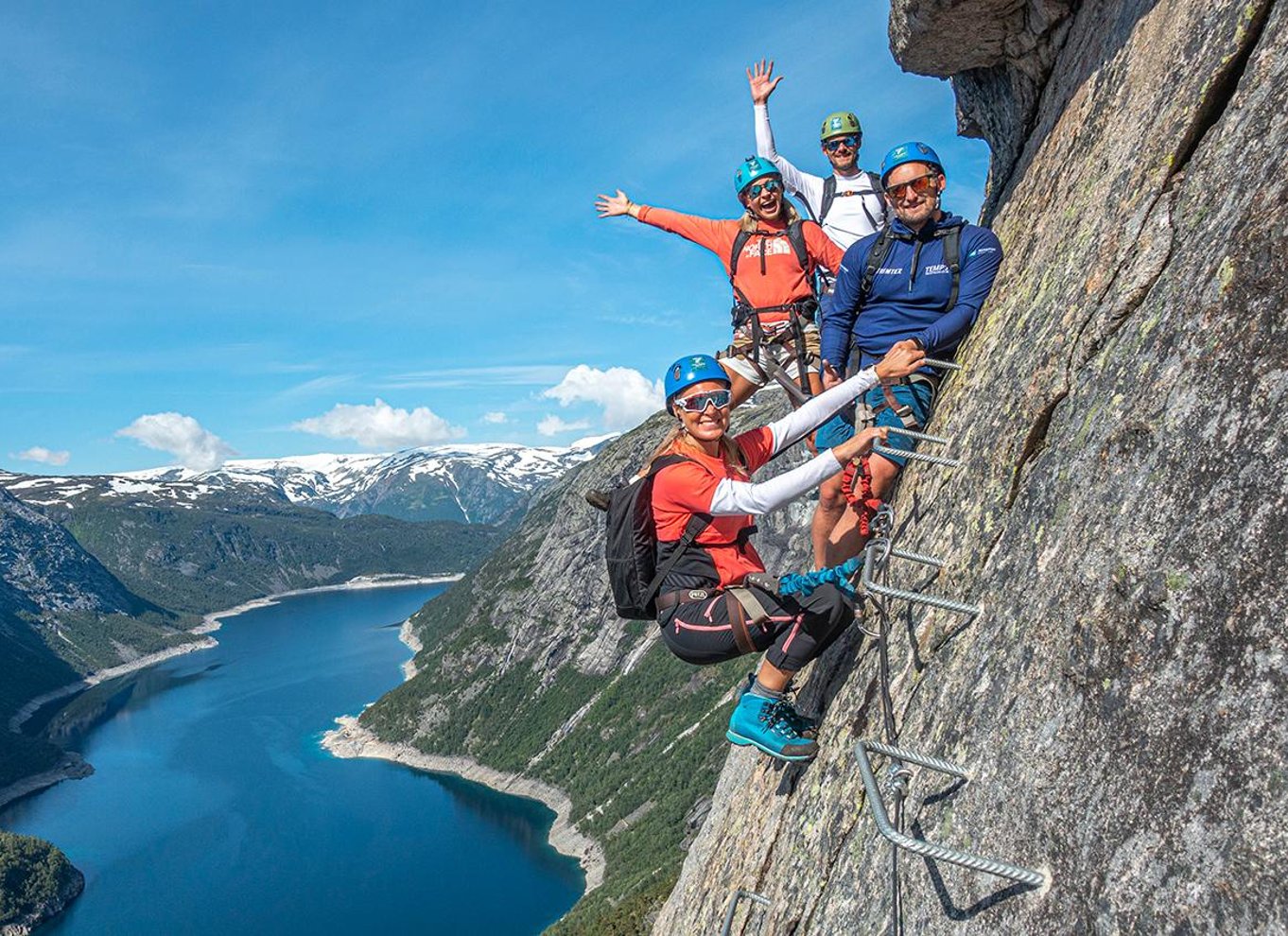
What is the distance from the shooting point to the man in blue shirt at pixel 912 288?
29.0 feet

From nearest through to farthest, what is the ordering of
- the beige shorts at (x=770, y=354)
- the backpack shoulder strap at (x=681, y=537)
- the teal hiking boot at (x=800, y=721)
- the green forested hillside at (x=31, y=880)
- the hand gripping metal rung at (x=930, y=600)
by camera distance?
the hand gripping metal rung at (x=930, y=600) < the backpack shoulder strap at (x=681, y=537) < the teal hiking boot at (x=800, y=721) < the beige shorts at (x=770, y=354) < the green forested hillside at (x=31, y=880)

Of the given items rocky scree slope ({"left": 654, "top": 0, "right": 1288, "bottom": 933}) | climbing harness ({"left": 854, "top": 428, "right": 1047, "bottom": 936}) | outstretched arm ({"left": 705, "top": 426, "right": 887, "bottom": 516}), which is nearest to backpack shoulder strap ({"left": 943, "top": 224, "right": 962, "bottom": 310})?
rocky scree slope ({"left": 654, "top": 0, "right": 1288, "bottom": 933})

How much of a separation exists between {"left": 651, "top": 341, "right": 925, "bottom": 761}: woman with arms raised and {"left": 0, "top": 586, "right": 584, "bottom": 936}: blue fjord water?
125908mm

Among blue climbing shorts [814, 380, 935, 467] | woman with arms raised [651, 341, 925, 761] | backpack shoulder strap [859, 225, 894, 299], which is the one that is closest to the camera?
woman with arms raised [651, 341, 925, 761]

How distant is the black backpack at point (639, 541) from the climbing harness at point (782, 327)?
168 inches

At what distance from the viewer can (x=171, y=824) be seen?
15025 centimetres

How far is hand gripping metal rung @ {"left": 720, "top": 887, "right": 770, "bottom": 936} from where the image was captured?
837 centimetres

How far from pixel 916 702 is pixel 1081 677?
2.10m

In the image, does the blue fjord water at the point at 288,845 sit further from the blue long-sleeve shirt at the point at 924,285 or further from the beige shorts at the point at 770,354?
the blue long-sleeve shirt at the point at 924,285

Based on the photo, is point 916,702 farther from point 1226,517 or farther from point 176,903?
point 176,903

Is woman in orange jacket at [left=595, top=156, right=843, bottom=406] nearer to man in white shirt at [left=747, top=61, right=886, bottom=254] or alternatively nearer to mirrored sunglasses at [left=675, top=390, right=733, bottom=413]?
man in white shirt at [left=747, top=61, right=886, bottom=254]

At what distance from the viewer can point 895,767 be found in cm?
559

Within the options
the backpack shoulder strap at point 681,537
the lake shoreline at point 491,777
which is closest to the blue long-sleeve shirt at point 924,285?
the backpack shoulder strap at point 681,537

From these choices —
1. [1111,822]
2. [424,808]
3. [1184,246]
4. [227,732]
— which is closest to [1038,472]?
[1184,246]
